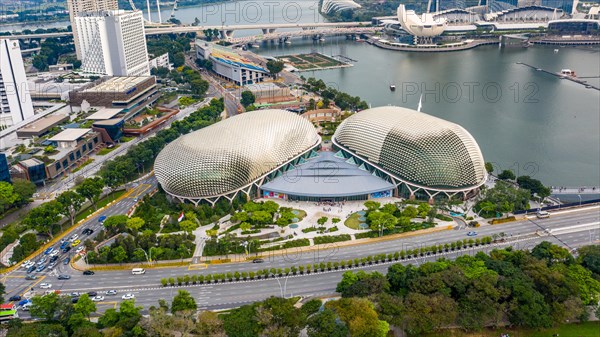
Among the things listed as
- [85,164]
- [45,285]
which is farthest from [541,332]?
[85,164]

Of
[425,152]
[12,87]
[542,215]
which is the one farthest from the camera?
[12,87]

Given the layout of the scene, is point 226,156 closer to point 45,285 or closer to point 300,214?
point 300,214

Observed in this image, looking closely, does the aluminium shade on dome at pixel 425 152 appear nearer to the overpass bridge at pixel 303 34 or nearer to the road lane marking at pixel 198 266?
the road lane marking at pixel 198 266

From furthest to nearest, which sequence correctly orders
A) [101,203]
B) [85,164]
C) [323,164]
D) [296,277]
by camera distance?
1. [85,164]
2. [323,164]
3. [101,203]
4. [296,277]

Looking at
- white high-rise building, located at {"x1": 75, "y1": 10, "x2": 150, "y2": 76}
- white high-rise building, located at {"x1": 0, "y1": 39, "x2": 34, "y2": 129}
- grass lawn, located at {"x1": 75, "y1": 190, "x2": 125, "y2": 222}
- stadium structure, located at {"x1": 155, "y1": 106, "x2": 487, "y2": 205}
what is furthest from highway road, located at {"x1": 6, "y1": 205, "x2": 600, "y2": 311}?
white high-rise building, located at {"x1": 75, "y1": 10, "x2": 150, "y2": 76}

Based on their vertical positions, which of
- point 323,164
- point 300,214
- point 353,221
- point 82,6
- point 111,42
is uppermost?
point 82,6

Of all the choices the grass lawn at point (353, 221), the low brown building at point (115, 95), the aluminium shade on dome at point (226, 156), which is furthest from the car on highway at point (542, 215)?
the low brown building at point (115, 95)

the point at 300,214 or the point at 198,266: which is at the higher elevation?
the point at 300,214

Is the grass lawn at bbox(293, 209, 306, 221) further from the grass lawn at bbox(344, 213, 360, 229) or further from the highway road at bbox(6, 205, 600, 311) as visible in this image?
the highway road at bbox(6, 205, 600, 311)

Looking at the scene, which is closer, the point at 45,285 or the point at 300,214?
the point at 45,285
